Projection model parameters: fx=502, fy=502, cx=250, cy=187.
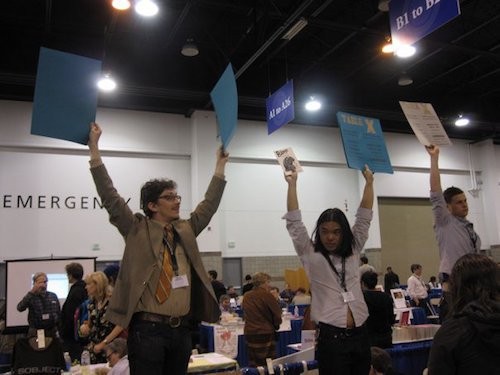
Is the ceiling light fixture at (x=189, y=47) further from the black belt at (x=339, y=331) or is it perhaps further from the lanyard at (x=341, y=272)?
the black belt at (x=339, y=331)

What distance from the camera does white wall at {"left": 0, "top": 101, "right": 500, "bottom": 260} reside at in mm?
11695

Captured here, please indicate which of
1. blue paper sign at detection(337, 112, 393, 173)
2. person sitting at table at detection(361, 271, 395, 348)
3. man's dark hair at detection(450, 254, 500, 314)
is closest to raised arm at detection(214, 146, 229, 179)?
blue paper sign at detection(337, 112, 393, 173)

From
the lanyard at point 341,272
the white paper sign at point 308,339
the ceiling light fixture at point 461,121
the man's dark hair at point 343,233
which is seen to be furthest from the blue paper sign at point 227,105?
the ceiling light fixture at point 461,121

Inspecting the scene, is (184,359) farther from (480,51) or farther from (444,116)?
(444,116)

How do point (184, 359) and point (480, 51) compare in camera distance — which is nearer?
point (184, 359)

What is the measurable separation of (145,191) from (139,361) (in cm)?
81

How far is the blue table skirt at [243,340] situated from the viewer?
6682 millimetres

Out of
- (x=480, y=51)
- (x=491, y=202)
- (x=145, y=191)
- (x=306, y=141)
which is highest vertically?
(x=480, y=51)

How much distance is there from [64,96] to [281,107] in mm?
7131

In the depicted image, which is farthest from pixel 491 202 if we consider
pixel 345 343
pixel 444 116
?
pixel 345 343

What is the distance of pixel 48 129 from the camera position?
2.34m

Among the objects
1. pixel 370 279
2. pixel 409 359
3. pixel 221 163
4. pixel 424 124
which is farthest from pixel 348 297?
pixel 370 279

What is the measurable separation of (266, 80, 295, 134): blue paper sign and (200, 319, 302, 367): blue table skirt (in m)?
3.62

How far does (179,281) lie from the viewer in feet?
7.41
